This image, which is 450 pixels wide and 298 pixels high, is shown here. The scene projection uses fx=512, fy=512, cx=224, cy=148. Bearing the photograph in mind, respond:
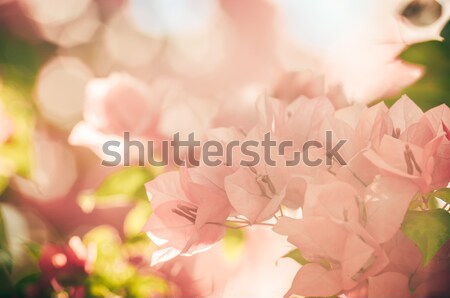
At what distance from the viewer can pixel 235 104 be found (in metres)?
0.44

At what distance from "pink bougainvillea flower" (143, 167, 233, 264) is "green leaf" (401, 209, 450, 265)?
91 mm

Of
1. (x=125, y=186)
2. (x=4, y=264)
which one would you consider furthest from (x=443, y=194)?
(x=4, y=264)

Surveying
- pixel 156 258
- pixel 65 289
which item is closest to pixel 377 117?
pixel 156 258

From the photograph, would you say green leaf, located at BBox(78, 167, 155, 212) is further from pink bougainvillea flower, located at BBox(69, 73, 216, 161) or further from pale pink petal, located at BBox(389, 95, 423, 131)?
pale pink petal, located at BBox(389, 95, 423, 131)

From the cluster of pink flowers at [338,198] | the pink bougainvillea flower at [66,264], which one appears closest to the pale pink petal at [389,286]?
the cluster of pink flowers at [338,198]

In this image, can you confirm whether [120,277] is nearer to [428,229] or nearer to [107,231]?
[107,231]

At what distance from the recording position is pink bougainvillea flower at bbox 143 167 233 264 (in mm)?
262

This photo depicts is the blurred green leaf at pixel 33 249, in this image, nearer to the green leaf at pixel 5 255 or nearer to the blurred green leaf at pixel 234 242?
the green leaf at pixel 5 255

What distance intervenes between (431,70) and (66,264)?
300 mm

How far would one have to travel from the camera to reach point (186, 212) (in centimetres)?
27

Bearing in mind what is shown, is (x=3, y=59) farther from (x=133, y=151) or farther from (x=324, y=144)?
(x=324, y=144)

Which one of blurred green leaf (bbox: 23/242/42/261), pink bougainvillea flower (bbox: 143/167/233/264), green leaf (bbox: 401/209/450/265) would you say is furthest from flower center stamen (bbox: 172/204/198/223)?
blurred green leaf (bbox: 23/242/42/261)

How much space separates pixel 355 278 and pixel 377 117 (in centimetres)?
8

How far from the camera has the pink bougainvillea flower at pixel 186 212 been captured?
0.86 feet
